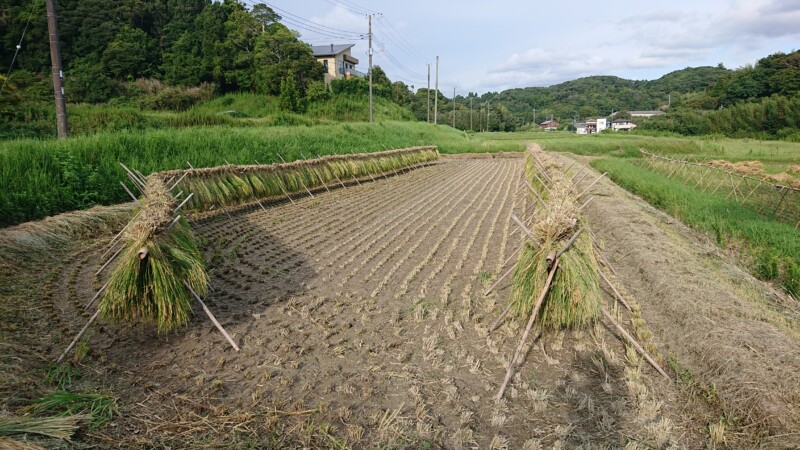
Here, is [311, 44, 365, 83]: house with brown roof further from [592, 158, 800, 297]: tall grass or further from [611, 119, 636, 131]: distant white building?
[611, 119, 636, 131]: distant white building

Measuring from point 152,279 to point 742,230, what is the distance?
934cm

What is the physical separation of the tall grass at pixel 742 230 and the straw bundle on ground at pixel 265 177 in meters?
8.69

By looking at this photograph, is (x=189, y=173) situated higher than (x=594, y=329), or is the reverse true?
(x=189, y=173)

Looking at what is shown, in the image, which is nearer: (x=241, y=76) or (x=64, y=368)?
(x=64, y=368)

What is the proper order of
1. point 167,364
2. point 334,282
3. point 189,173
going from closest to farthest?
point 167,364 → point 334,282 → point 189,173

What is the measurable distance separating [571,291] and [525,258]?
571 mm

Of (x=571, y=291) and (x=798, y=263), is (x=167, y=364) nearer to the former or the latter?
(x=571, y=291)

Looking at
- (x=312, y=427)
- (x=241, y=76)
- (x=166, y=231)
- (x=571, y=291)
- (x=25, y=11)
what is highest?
(x=25, y=11)

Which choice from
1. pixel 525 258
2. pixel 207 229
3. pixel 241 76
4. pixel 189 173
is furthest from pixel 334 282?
pixel 241 76

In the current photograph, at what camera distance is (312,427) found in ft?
10.8

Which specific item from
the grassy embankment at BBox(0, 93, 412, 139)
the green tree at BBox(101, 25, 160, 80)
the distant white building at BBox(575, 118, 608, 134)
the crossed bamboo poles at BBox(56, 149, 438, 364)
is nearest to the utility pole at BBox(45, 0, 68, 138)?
the grassy embankment at BBox(0, 93, 412, 139)

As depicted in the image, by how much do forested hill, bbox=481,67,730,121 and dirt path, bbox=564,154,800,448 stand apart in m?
88.9

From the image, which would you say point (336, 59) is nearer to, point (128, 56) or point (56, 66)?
point (128, 56)

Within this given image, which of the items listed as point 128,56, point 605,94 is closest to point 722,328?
point 128,56
